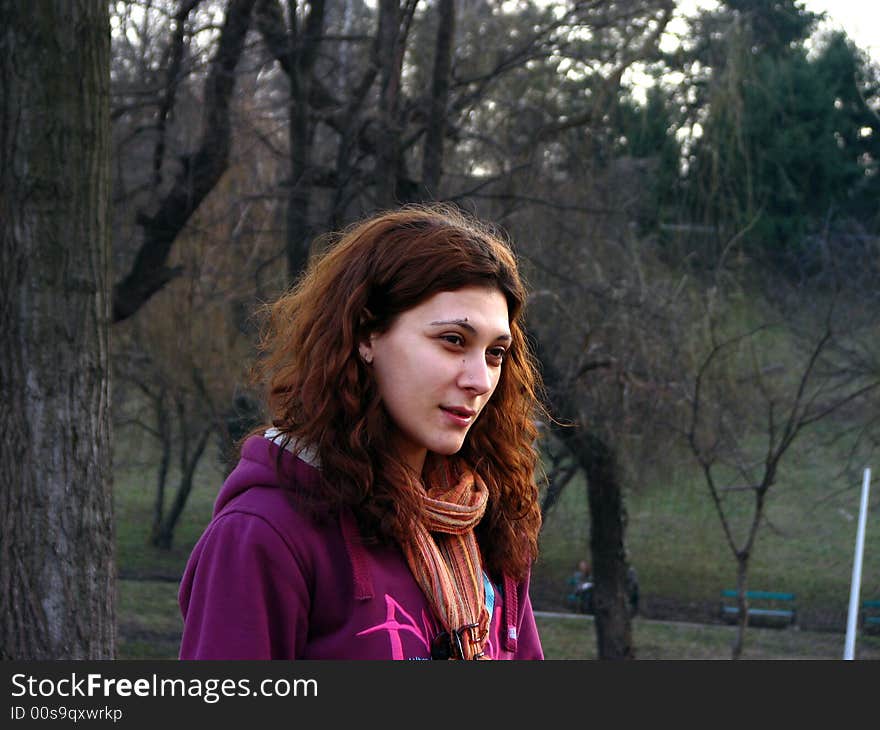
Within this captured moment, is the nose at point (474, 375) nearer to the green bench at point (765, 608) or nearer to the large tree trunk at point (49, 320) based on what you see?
the large tree trunk at point (49, 320)

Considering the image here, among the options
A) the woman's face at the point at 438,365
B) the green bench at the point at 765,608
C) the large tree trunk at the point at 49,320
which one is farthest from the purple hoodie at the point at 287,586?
the green bench at the point at 765,608

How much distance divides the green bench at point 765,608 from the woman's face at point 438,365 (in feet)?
41.5

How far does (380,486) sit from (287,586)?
23cm

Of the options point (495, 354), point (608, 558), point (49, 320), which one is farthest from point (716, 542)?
point (495, 354)

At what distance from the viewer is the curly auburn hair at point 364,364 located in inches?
65.2

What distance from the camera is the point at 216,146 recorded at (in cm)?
915

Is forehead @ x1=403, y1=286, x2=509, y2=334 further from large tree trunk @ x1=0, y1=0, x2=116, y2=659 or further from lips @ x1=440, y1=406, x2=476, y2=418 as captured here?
large tree trunk @ x1=0, y1=0, x2=116, y2=659

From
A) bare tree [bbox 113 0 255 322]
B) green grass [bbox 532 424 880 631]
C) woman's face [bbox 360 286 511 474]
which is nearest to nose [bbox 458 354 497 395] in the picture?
woman's face [bbox 360 286 511 474]

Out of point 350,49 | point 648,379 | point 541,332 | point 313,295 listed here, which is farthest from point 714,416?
point 313,295

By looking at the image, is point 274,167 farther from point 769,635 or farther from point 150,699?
point 150,699

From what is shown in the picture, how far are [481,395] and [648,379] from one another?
920cm

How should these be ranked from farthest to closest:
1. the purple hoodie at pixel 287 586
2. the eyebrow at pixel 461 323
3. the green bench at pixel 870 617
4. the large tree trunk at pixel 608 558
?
1. the green bench at pixel 870 617
2. the large tree trunk at pixel 608 558
3. the eyebrow at pixel 461 323
4. the purple hoodie at pixel 287 586

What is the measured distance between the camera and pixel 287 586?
152 cm

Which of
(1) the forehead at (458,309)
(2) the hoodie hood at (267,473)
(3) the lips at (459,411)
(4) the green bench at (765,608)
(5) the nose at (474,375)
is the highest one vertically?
(1) the forehead at (458,309)
